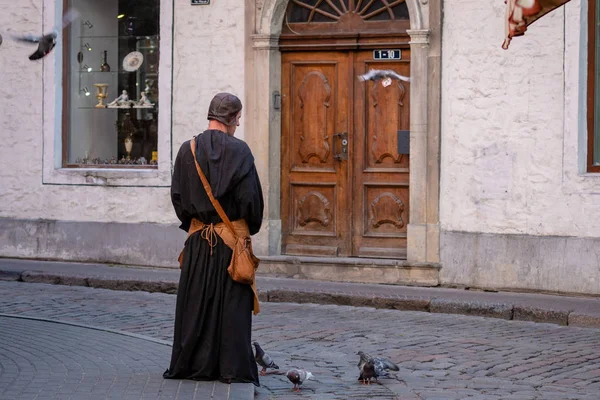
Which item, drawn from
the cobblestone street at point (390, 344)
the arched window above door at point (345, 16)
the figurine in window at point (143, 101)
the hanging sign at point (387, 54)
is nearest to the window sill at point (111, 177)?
the figurine in window at point (143, 101)

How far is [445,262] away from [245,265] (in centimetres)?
603

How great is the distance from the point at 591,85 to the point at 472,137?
4.48 feet

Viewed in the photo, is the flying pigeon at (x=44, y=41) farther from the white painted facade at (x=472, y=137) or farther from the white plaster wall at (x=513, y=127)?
the white plaster wall at (x=513, y=127)

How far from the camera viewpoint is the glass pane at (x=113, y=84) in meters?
14.7

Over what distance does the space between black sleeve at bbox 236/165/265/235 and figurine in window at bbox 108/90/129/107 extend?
7.86 meters

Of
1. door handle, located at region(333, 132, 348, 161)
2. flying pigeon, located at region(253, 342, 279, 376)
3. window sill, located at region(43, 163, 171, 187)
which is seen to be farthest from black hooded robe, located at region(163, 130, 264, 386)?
window sill, located at region(43, 163, 171, 187)

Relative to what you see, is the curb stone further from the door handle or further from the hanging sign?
the hanging sign

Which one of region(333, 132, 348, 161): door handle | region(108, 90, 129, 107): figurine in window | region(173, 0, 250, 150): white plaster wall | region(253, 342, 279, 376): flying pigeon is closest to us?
region(253, 342, 279, 376): flying pigeon

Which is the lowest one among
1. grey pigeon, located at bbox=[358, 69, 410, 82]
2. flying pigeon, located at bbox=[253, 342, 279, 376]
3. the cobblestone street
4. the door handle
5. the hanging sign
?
the cobblestone street

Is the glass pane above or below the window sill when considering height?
above

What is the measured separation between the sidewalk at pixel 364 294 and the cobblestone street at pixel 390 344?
6.5 inches

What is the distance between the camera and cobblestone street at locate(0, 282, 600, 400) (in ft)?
25.1

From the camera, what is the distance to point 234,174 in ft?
23.8

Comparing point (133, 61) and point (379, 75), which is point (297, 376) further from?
point (133, 61)
